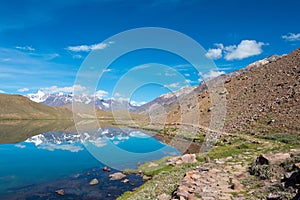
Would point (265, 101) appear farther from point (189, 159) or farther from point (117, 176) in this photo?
point (117, 176)

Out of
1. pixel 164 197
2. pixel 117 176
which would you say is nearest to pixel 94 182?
pixel 117 176

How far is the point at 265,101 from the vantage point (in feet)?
227

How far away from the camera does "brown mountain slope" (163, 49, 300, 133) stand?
5431cm

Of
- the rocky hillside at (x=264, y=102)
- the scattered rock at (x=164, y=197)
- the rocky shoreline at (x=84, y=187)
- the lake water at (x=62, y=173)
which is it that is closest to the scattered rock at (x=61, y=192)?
the rocky shoreline at (x=84, y=187)

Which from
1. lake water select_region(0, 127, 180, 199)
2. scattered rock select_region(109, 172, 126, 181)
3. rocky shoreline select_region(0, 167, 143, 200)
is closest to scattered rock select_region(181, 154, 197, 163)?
rocky shoreline select_region(0, 167, 143, 200)

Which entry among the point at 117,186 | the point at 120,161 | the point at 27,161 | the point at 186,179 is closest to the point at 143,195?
the point at 186,179

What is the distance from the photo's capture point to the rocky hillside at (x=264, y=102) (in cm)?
5453

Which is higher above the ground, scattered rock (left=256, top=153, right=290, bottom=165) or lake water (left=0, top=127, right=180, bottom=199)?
scattered rock (left=256, top=153, right=290, bottom=165)

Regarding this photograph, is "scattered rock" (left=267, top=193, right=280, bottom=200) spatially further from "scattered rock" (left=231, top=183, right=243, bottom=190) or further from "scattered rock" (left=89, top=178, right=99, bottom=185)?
"scattered rock" (left=89, top=178, right=99, bottom=185)

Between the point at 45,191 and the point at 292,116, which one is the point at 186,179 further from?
the point at 292,116

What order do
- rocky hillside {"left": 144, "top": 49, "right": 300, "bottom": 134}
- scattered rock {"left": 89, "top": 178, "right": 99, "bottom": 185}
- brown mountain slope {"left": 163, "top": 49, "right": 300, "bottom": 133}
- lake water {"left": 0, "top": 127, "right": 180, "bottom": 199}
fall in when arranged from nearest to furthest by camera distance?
lake water {"left": 0, "top": 127, "right": 180, "bottom": 199}, scattered rock {"left": 89, "top": 178, "right": 99, "bottom": 185}, brown mountain slope {"left": 163, "top": 49, "right": 300, "bottom": 133}, rocky hillside {"left": 144, "top": 49, "right": 300, "bottom": 134}

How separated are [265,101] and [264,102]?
1.69ft

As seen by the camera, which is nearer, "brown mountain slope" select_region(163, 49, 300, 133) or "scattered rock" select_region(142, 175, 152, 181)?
"scattered rock" select_region(142, 175, 152, 181)

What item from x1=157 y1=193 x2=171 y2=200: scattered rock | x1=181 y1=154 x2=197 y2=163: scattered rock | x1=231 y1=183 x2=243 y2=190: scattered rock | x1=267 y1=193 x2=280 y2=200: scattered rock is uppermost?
x1=267 y1=193 x2=280 y2=200: scattered rock
